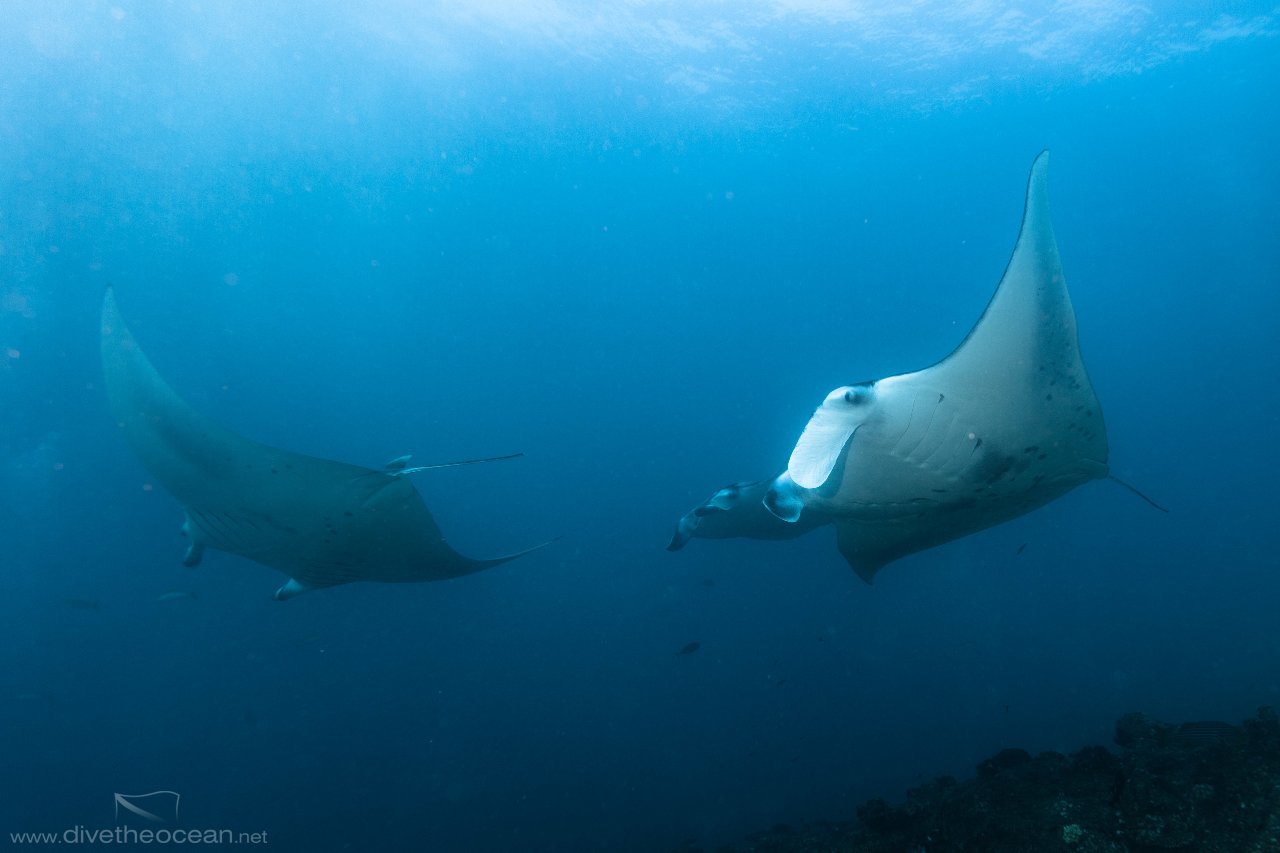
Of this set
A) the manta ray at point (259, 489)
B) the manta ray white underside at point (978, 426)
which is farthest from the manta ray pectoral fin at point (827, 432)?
the manta ray at point (259, 489)

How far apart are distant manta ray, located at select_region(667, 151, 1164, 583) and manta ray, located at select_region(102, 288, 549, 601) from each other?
207 cm

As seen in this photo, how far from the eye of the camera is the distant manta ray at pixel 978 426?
2.47 m

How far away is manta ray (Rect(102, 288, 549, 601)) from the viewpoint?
387 centimetres

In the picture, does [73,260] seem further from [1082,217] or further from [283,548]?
[1082,217]

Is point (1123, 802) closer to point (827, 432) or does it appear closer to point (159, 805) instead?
point (827, 432)

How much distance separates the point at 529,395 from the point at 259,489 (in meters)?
29.8

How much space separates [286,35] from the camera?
17828 mm

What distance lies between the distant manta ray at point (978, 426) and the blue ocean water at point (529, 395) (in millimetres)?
11557

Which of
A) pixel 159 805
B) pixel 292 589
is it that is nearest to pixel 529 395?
pixel 159 805

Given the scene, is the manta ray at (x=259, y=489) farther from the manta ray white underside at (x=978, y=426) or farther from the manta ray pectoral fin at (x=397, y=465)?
the manta ray white underside at (x=978, y=426)

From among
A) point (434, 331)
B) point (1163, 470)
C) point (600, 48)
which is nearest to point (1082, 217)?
point (1163, 470)

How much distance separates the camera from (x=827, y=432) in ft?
8.30

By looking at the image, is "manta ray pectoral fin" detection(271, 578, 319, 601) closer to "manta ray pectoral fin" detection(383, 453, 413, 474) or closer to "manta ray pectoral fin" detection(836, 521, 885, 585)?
"manta ray pectoral fin" detection(383, 453, 413, 474)

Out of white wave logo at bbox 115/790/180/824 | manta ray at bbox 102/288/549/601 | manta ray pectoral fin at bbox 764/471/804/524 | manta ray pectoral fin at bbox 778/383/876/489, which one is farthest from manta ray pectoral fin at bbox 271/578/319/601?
white wave logo at bbox 115/790/180/824
